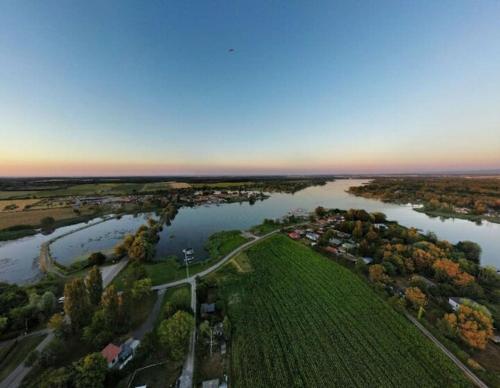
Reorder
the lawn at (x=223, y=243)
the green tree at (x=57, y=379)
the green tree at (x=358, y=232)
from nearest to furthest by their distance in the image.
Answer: the green tree at (x=57, y=379) < the lawn at (x=223, y=243) < the green tree at (x=358, y=232)

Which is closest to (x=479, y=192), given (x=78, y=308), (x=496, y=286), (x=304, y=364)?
(x=496, y=286)

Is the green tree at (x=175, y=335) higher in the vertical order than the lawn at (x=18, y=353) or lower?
higher

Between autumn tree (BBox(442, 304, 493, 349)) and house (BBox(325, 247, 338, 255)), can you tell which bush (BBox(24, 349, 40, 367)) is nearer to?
autumn tree (BBox(442, 304, 493, 349))

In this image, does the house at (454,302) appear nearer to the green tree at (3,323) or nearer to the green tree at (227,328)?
the green tree at (227,328)

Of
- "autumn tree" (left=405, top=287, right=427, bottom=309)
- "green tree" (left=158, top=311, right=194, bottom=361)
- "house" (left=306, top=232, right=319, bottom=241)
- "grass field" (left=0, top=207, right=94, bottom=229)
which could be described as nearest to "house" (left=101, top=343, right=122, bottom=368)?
"green tree" (left=158, top=311, right=194, bottom=361)

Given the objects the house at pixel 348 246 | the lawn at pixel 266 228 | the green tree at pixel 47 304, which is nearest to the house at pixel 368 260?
the house at pixel 348 246

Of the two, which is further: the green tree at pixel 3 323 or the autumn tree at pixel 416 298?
the autumn tree at pixel 416 298

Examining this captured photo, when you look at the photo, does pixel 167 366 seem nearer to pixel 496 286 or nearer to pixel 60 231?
pixel 496 286
